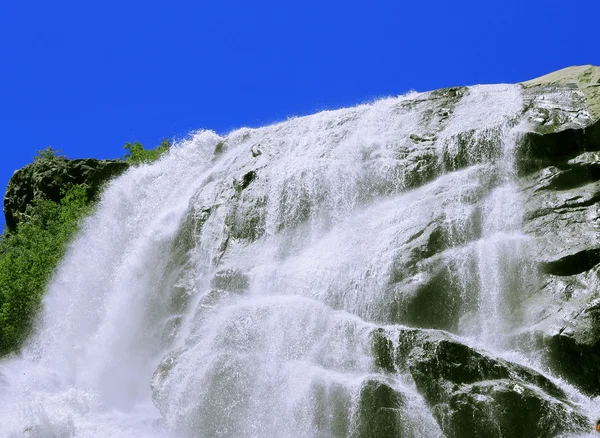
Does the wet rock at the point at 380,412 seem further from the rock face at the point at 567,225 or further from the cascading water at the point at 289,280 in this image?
the rock face at the point at 567,225

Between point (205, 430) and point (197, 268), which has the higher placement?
point (197, 268)

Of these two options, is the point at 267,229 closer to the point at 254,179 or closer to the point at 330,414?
the point at 254,179

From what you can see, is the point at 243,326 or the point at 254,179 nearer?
the point at 243,326

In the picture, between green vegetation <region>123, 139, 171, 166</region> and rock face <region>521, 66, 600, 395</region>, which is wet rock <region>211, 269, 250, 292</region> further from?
green vegetation <region>123, 139, 171, 166</region>

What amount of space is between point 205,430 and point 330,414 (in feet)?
9.65

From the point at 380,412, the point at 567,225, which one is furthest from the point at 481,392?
the point at 567,225

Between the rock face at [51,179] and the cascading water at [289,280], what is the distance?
10.9 meters

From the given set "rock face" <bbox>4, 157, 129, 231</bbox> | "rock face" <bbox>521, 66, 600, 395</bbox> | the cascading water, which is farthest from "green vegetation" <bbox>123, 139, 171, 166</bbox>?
"rock face" <bbox>521, 66, 600, 395</bbox>

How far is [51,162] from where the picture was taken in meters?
38.3

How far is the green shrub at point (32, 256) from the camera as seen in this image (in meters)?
27.7

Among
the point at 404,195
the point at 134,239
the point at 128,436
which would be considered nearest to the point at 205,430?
the point at 128,436

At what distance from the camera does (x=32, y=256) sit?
30547 mm

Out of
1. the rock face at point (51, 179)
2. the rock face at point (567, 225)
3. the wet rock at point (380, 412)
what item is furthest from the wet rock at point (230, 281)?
the rock face at point (51, 179)

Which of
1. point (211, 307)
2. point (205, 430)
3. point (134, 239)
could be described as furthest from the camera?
point (134, 239)
